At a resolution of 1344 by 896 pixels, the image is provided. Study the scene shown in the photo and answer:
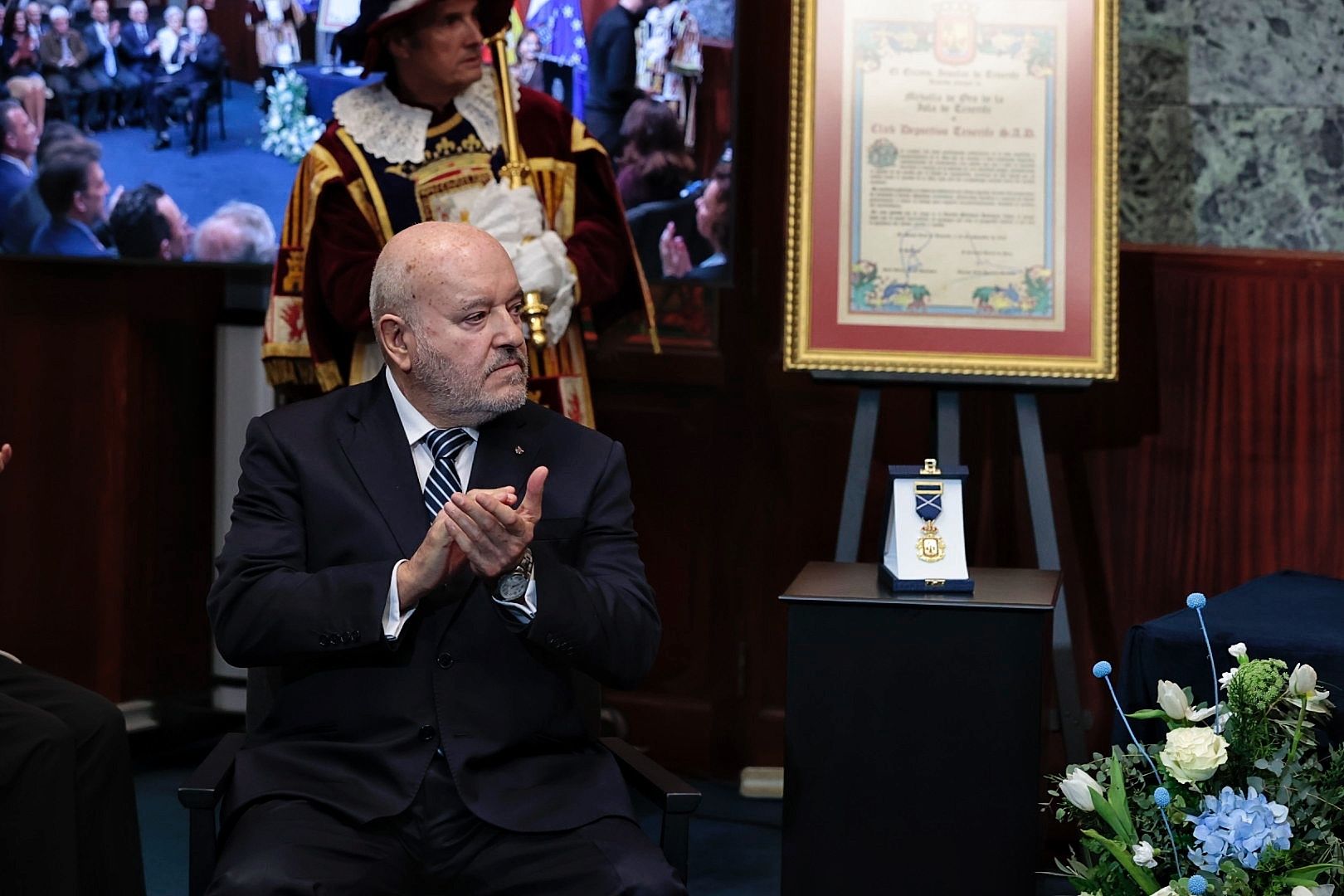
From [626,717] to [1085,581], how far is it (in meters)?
1.25

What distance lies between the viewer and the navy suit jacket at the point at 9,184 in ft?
14.3

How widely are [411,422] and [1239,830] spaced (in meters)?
1.34

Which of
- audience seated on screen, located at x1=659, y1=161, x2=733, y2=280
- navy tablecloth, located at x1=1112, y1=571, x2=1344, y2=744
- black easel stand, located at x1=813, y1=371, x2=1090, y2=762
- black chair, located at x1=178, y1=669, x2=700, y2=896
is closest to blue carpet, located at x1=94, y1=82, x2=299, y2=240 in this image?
audience seated on screen, located at x1=659, y1=161, x2=733, y2=280

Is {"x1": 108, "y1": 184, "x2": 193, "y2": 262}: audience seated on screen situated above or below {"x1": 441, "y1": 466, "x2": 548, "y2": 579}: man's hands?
above

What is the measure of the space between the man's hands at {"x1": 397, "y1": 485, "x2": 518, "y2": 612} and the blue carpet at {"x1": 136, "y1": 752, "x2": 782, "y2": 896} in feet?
4.90

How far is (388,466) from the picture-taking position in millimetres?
2645

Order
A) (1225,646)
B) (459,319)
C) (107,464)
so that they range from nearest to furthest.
Answer: 1. (459,319)
2. (1225,646)
3. (107,464)

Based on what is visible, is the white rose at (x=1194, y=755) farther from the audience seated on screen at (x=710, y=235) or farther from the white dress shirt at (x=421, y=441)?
the audience seated on screen at (x=710, y=235)

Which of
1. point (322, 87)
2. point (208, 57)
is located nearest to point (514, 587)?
point (322, 87)

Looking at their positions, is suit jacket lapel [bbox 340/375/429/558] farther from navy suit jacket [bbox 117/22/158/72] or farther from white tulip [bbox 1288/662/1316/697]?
navy suit jacket [bbox 117/22/158/72]

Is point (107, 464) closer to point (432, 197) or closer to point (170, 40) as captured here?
point (170, 40)

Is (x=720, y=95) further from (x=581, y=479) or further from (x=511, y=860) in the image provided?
(x=511, y=860)

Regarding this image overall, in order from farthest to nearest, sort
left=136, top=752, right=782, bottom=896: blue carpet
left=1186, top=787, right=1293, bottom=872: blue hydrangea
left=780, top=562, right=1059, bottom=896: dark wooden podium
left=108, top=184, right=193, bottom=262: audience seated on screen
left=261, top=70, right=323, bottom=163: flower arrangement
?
left=108, top=184, right=193, bottom=262: audience seated on screen, left=261, top=70, right=323, bottom=163: flower arrangement, left=136, top=752, right=782, bottom=896: blue carpet, left=780, top=562, right=1059, bottom=896: dark wooden podium, left=1186, top=787, right=1293, bottom=872: blue hydrangea

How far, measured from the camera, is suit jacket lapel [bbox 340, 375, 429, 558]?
261 centimetres
